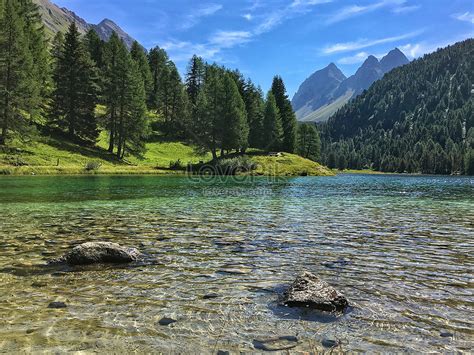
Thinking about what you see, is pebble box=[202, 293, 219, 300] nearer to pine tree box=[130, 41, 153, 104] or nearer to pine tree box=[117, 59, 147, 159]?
pine tree box=[117, 59, 147, 159]

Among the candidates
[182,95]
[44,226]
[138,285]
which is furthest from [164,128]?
[138,285]

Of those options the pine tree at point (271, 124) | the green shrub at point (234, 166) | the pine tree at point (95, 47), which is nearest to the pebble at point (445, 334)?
the green shrub at point (234, 166)

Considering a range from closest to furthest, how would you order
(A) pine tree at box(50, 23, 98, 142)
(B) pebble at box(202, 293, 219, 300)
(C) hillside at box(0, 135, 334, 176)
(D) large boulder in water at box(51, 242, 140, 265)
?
(B) pebble at box(202, 293, 219, 300) → (D) large boulder in water at box(51, 242, 140, 265) → (C) hillside at box(0, 135, 334, 176) → (A) pine tree at box(50, 23, 98, 142)

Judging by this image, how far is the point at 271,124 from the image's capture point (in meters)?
95.8

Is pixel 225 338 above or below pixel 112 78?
below

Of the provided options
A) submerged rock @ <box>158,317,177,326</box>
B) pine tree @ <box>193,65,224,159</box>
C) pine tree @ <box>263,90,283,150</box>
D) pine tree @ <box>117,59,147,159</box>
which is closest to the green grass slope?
pine tree @ <box>117,59,147,159</box>

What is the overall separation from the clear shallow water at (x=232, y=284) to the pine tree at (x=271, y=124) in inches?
3088

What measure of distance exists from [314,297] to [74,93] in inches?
3034

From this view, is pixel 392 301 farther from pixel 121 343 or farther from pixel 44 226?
pixel 44 226

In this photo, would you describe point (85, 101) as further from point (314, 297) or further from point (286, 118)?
point (314, 297)

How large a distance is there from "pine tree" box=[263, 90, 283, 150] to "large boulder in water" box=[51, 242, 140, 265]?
285 ft

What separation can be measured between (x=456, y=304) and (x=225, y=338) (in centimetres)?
502

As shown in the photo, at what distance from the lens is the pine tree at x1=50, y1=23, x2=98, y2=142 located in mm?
72500

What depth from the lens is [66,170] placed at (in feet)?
184
